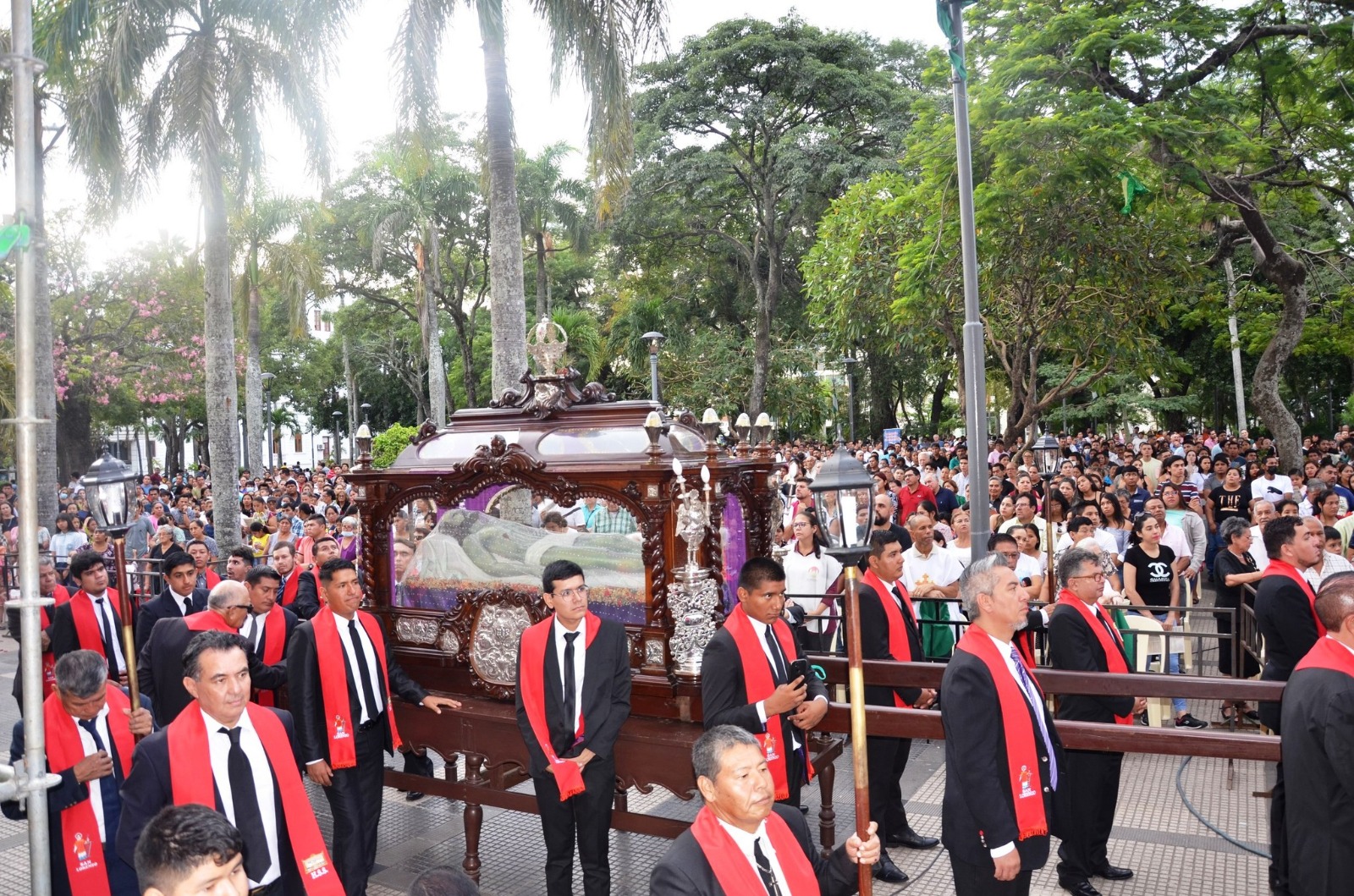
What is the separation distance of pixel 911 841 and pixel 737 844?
3.69 m

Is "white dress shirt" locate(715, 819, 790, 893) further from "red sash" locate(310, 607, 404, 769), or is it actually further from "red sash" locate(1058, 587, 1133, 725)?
"red sash" locate(1058, 587, 1133, 725)

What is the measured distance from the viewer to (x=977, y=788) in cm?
419

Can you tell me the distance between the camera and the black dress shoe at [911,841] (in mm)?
6594

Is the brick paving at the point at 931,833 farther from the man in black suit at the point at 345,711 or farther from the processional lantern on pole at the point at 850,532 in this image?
the processional lantern on pole at the point at 850,532

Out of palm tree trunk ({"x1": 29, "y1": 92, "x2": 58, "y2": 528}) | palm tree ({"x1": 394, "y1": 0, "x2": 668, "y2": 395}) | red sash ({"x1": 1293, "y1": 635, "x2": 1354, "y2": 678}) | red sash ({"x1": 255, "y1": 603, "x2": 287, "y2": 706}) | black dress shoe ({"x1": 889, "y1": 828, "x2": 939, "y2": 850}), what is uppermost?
palm tree ({"x1": 394, "y1": 0, "x2": 668, "y2": 395})

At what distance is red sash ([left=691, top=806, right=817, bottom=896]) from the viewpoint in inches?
129

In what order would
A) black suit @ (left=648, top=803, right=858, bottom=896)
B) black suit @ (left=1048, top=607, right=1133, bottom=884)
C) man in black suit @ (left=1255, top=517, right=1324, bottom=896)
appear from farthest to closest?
man in black suit @ (left=1255, top=517, right=1324, bottom=896)
black suit @ (left=1048, top=607, right=1133, bottom=884)
black suit @ (left=648, top=803, right=858, bottom=896)

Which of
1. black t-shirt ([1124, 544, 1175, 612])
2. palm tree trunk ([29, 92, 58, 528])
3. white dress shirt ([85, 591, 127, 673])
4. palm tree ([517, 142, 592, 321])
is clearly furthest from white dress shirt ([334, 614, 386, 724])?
palm tree ([517, 142, 592, 321])

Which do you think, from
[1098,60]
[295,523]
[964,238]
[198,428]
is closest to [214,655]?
[964,238]

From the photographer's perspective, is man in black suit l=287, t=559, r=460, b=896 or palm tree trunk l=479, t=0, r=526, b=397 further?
palm tree trunk l=479, t=0, r=526, b=397

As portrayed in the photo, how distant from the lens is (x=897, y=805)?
6.60 meters

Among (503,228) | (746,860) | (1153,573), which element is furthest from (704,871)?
(503,228)

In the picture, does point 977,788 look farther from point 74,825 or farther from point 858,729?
point 74,825

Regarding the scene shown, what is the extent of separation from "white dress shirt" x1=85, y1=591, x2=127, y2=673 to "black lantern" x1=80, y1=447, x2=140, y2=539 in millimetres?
3348
